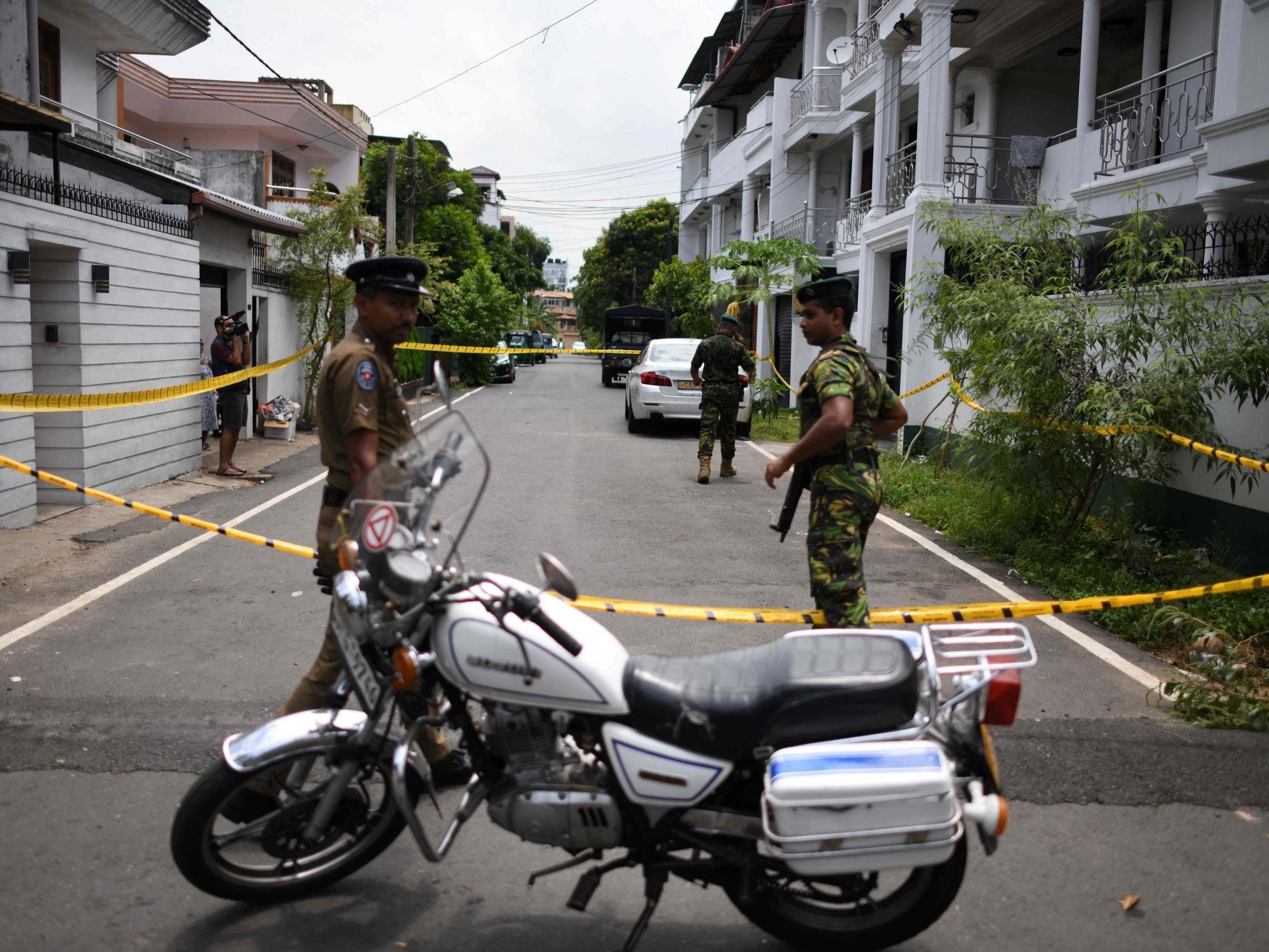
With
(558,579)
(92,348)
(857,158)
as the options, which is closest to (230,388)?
(92,348)

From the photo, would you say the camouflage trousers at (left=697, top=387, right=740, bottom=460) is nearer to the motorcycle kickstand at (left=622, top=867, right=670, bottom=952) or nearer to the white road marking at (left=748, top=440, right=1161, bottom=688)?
the white road marking at (left=748, top=440, right=1161, bottom=688)

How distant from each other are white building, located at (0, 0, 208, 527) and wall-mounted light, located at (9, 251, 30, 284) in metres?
0.01

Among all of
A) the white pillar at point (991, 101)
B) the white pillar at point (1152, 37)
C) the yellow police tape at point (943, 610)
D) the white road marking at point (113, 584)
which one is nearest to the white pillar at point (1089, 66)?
the white pillar at point (1152, 37)

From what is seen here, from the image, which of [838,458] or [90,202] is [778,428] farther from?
[838,458]

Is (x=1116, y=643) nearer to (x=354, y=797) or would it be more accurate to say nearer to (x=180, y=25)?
(x=354, y=797)

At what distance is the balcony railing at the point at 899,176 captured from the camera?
18.1 m

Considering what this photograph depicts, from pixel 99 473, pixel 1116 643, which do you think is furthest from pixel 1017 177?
pixel 99 473

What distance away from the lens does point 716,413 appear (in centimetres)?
1290

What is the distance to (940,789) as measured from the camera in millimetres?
2873

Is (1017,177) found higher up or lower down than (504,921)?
higher up

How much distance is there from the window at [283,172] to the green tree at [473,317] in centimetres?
496

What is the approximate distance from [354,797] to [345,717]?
0.32m

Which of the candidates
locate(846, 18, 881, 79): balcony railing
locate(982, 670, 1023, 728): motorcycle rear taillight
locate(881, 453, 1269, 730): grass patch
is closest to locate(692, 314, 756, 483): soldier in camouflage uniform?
locate(881, 453, 1269, 730): grass patch

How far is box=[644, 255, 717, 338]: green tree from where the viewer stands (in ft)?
99.1
